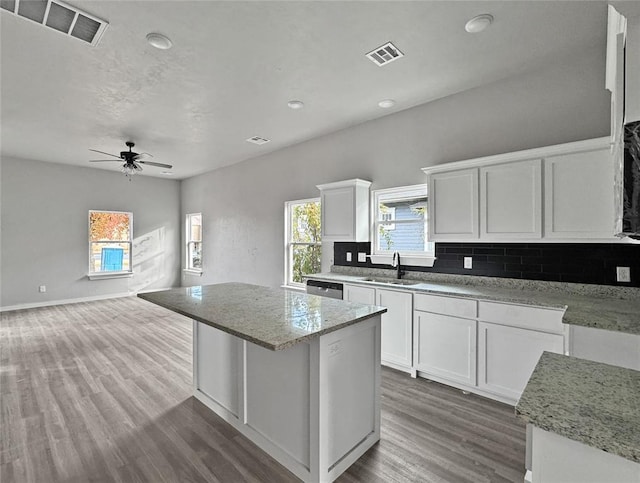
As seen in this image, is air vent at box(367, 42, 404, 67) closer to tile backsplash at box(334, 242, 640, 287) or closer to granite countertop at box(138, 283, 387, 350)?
tile backsplash at box(334, 242, 640, 287)

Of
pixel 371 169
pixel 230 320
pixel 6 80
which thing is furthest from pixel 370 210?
pixel 6 80

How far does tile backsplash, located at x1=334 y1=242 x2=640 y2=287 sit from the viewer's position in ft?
8.64

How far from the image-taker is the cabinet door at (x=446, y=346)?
288 centimetres

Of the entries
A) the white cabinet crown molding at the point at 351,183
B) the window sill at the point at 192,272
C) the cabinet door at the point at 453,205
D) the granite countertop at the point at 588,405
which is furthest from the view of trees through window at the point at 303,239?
the granite countertop at the point at 588,405

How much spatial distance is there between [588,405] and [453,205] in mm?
2543

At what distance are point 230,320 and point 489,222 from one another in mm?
2508

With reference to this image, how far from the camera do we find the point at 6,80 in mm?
3139

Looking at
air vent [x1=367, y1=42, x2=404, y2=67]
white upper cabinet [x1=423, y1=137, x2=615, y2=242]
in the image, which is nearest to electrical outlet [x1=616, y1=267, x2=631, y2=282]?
white upper cabinet [x1=423, y1=137, x2=615, y2=242]

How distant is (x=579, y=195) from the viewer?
8.38 ft

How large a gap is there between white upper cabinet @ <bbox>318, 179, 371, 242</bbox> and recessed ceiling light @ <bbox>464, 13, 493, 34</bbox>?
2.00 m

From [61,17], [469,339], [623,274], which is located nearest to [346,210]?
[469,339]

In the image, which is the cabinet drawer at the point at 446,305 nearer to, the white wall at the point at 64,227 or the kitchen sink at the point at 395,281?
the kitchen sink at the point at 395,281

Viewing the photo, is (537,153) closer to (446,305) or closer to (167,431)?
(446,305)

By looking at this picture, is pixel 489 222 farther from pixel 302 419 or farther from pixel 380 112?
pixel 302 419
